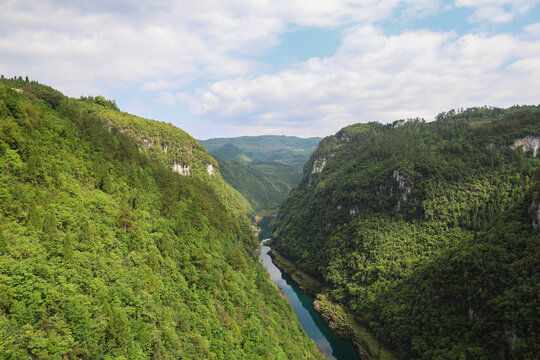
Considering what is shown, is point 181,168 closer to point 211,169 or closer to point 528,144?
point 211,169

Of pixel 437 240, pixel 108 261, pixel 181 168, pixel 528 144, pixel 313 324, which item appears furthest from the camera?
pixel 181 168

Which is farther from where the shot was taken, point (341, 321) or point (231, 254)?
point (341, 321)

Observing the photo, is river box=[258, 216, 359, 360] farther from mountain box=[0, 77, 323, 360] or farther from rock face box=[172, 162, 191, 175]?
rock face box=[172, 162, 191, 175]

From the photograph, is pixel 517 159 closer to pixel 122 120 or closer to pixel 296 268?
pixel 296 268

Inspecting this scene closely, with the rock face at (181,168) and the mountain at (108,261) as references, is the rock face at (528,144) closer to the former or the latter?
the mountain at (108,261)

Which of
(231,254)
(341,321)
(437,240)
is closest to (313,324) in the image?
(341,321)

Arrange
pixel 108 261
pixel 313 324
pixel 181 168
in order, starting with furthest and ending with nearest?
pixel 181 168 → pixel 313 324 → pixel 108 261
